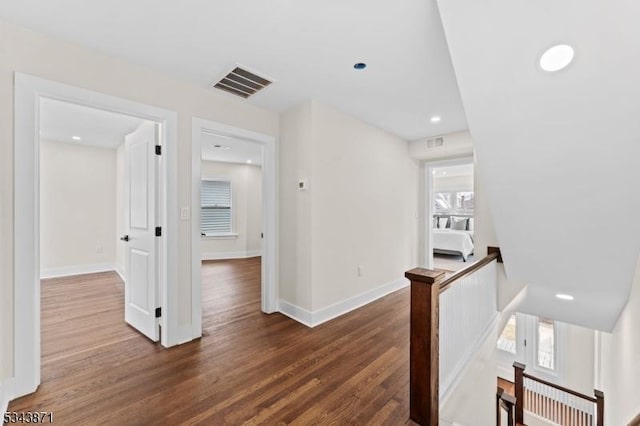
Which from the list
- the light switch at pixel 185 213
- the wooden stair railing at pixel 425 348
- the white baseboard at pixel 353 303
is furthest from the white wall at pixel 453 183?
the light switch at pixel 185 213

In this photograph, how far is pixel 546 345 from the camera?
533cm

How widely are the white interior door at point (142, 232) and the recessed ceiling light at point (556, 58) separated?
3.00 metres

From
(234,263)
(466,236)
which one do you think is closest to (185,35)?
(234,263)

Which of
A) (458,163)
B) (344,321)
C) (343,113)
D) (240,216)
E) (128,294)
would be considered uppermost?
(343,113)

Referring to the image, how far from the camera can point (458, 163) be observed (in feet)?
14.8

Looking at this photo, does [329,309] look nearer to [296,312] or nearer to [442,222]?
[296,312]

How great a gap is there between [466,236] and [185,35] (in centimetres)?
774

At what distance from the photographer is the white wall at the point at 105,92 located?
171 cm

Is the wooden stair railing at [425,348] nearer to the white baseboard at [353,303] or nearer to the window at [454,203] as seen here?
the white baseboard at [353,303]

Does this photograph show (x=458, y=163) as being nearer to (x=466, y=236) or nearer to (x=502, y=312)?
(x=502, y=312)

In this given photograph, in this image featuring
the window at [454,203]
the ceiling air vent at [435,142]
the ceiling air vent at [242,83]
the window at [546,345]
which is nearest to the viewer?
the ceiling air vent at [242,83]

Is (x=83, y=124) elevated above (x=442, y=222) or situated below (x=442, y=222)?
above

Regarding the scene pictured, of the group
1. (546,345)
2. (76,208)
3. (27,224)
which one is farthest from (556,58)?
(76,208)

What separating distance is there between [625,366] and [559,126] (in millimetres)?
2513
